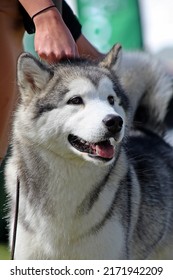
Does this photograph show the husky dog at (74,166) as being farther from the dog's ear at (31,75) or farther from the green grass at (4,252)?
the green grass at (4,252)

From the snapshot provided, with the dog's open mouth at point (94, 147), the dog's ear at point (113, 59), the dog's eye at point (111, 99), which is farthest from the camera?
the dog's ear at point (113, 59)

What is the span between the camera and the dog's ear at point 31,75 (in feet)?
12.2

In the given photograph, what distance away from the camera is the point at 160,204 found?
4414 mm

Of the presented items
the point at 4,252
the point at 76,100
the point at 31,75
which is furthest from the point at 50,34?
the point at 4,252

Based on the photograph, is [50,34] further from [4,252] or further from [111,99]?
[4,252]

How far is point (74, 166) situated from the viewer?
378 cm

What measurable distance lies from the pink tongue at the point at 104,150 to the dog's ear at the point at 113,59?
54 cm

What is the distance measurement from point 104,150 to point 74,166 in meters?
0.22

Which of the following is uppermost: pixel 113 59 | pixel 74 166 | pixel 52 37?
pixel 52 37

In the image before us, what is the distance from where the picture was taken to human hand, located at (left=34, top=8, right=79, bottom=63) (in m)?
3.70

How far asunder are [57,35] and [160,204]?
4.00 ft

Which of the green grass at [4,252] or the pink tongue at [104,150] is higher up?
the pink tongue at [104,150]

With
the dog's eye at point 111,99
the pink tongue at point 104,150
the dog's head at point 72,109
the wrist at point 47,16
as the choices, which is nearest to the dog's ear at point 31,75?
the dog's head at point 72,109
